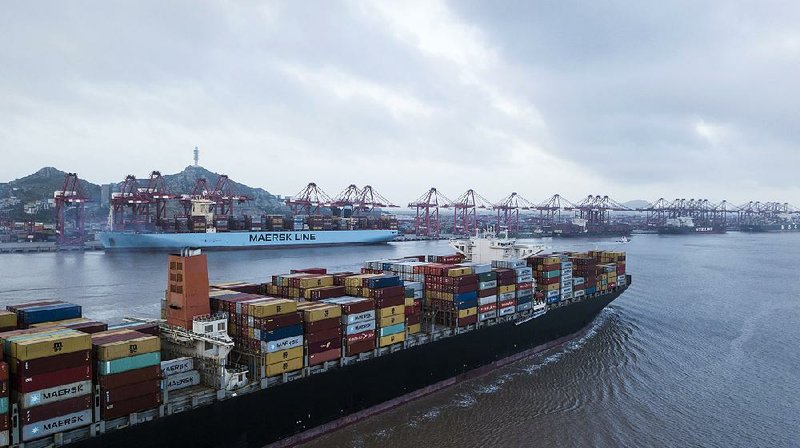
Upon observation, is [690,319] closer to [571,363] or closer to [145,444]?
[571,363]

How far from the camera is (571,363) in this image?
27641 mm

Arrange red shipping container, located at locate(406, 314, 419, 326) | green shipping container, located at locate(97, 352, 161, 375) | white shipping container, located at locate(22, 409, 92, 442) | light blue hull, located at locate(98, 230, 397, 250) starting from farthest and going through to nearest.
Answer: light blue hull, located at locate(98, 230, 397, 250)
red shipping container, located at locate(406, 314, 419, 326)
green shipping container, located at locate(97, 352, 161, 375)
white shipping container, located at locate(22, 409, 92, 442)

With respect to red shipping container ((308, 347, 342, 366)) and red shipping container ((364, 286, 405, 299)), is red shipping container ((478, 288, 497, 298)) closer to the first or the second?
red shipping container ((364, 286, 405, 299))

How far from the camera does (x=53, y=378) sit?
1207 cm

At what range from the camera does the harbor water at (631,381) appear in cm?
1880

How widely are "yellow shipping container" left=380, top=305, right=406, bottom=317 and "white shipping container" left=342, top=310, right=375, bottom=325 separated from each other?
643 mm

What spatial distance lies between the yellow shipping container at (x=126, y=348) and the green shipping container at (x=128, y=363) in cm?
10

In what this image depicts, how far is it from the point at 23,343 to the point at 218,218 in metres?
80.9

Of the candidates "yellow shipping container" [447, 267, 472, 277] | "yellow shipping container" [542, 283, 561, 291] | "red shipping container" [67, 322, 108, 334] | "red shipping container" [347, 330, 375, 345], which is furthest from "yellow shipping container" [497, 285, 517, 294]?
"red shipping container" [67, 322, 108, 334]

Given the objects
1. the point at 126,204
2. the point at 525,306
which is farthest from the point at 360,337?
the point at 126,204

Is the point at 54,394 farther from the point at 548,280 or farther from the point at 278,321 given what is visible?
the point at 548,280

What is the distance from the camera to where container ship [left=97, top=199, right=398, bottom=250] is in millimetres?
79688

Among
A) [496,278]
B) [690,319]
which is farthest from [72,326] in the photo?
[690,319]

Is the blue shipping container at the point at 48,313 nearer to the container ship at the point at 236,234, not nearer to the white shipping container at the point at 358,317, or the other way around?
the white shipping container at the point at 358,317
